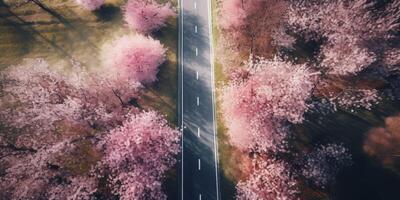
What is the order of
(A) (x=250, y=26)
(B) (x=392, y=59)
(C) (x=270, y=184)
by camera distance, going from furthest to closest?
(A) (x=250, y=26)
(B) (x=392, y=59)
(C) (x=270, y=184)

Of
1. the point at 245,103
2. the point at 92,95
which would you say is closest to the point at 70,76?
the point at 92,95

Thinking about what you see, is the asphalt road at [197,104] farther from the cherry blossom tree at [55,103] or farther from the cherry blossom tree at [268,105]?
the cherry blossom tree at [55,103]

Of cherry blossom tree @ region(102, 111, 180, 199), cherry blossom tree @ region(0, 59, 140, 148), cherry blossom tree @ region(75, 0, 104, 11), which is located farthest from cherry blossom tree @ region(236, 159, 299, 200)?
cherry blossom tree @ region(75, 0, 104, 11)

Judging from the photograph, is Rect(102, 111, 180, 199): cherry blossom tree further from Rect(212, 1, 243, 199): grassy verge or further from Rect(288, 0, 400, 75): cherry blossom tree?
Rect(288, 0, 400, 75): cherry blossom tree

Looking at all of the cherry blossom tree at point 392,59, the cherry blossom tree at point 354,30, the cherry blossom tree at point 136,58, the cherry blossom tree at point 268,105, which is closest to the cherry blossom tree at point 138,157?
the cherry blossom tree at point 268,105

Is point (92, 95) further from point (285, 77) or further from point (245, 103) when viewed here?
point (285, 77)

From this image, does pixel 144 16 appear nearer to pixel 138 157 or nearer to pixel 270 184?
pixel 138 157

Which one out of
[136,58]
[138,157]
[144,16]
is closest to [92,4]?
[144,16]
